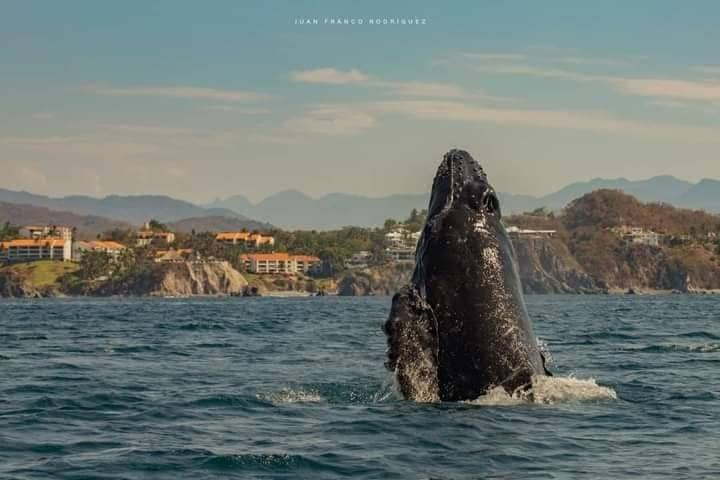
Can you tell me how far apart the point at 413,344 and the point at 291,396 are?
455cm

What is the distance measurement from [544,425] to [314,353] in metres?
16.2

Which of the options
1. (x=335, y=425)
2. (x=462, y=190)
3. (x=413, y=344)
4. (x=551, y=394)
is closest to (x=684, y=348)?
(x=551, y=394)

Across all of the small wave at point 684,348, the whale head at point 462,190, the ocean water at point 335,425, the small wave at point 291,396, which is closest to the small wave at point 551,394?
the ocean water at point 335,425

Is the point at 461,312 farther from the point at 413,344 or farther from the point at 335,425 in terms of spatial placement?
the point at 335,425

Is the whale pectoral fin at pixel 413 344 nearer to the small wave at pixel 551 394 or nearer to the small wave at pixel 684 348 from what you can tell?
the small wave at pixel 551 394

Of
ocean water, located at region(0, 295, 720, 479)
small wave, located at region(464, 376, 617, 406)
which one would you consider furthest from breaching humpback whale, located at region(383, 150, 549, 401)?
ocean water, located at region(0, 295, 720, 479)

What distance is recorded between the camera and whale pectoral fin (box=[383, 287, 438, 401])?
14.5 metres

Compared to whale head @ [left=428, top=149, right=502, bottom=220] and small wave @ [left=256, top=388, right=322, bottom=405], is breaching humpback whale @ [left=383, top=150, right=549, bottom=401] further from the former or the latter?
small wave @ [left=256, top=388, right=322, bottom=405]

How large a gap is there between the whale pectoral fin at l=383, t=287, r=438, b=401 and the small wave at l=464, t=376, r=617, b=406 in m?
0.66

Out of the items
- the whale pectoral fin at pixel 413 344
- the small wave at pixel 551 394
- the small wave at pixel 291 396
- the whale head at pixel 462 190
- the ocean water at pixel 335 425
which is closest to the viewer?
the ocean water at pixel 335 425

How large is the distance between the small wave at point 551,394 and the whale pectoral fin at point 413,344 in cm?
66

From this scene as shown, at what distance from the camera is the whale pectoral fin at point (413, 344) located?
573 inches

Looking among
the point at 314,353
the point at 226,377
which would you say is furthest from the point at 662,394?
the point at 314,353

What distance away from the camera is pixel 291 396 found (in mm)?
18641
